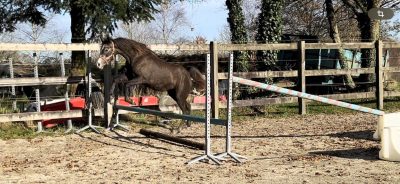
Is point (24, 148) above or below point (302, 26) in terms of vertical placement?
below

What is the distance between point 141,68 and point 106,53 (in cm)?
71

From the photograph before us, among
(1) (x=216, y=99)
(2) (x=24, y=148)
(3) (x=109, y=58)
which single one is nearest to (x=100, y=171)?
(2) (x=24, y=148)

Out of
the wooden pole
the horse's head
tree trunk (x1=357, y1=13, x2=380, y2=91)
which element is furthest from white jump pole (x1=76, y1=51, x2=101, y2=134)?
tree trunk (x1=357, y1=13, x2=380, y2=91)

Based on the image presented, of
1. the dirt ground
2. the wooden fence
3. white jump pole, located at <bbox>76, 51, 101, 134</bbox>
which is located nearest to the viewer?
the dirt ground

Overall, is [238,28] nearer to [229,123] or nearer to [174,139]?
[174,139]

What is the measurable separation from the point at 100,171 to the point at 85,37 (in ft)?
33.4

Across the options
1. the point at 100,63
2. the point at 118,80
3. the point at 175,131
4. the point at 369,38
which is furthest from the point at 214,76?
the point at 369,38

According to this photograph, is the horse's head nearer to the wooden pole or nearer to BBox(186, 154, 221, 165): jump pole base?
the wooden pole

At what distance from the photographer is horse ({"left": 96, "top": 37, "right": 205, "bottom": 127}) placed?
912 centimetres

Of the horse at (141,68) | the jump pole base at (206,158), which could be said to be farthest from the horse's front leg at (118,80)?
the jump pole base at (206,158)

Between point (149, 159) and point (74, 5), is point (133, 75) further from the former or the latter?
point (74, 5)

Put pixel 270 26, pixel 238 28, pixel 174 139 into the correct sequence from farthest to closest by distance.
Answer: pixel 238 28
pixel 270 26
pixel 174 139

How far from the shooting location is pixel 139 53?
9352 millimetres

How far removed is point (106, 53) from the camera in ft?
29.5
